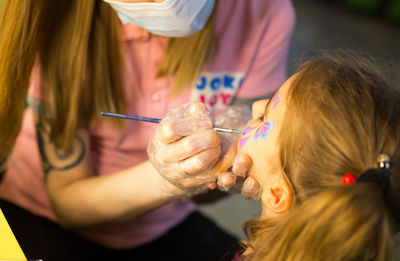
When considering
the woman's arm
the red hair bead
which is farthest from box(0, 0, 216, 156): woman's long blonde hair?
the red hair bead

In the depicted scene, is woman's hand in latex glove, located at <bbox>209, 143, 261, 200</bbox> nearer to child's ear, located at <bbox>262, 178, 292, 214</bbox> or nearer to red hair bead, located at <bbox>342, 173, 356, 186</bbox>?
child's ear, located at <bbox>262, 178, 292, 214</bbox>

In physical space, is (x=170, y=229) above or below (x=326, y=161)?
below

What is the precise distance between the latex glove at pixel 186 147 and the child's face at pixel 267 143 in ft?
0.23

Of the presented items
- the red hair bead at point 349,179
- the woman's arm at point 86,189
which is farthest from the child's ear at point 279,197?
the woman's arm at point 86,189

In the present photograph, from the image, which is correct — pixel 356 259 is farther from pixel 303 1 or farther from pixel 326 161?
pixel 303 1

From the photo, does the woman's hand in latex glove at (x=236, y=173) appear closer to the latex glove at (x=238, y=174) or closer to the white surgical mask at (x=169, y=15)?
the latex glove at (x=238, y=174)

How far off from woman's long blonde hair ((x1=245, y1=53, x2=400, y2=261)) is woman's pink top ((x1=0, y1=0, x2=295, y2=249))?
38cm

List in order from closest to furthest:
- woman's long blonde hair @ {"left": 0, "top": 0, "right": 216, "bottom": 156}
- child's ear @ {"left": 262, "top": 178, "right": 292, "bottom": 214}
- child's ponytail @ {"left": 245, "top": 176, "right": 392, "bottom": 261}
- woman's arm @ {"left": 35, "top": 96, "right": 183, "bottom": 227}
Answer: child's ponytail @ {"left": 245, "top": 176, "right": 392, "bottom": 261}, child's ear @ {"left": 262, "top": 178, "right": 292, "bottom": 214}, woman's long blonde hair @ {"left": 0, "top": 0, "right": 216, "bottom": 156}, woman's arm @ {"left": 35, "top": 96, "right": 183, "bottom": 227}

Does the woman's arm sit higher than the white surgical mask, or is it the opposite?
the white surgical mask

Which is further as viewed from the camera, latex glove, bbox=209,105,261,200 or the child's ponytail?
latex glove, bbox=209,105,261,200

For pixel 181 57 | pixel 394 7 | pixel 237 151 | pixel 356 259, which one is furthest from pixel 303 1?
pixel 356 259

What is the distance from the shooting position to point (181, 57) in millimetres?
1051

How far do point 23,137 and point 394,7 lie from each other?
2975 mm

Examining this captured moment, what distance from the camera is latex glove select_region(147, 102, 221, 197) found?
0.80 meters
